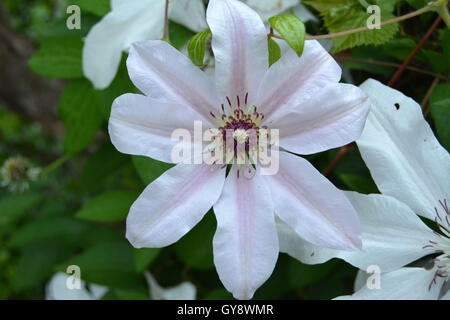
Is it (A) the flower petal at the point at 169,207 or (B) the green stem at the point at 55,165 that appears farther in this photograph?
(B) the green stem at the point at 55,165

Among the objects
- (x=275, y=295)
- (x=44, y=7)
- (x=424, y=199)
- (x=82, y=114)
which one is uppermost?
(x=44, y=7)

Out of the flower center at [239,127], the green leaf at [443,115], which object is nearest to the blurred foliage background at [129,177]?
the green leaf at [443,115]

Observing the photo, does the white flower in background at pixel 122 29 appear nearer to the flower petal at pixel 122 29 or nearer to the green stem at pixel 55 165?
the flower petal at pixel 122 29

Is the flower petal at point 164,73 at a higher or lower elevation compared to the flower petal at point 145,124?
higher

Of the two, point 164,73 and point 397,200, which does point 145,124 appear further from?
point 397,200

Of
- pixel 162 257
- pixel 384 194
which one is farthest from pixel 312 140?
pixel 162 257

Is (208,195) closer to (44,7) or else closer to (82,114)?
(82,114)
